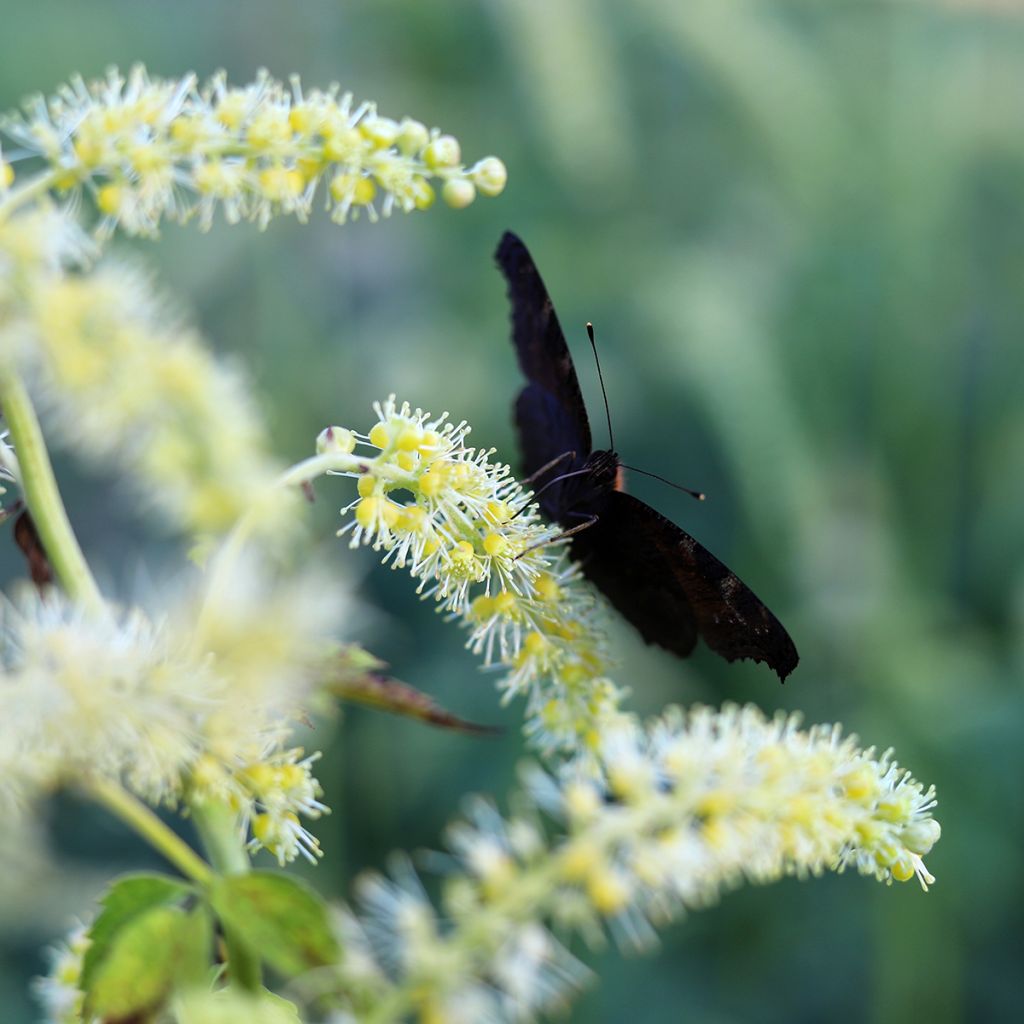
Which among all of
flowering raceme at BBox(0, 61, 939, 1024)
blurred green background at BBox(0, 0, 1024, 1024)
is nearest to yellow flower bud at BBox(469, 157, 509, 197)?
flowering raceme at BBox(0, 61, 939, 1024)

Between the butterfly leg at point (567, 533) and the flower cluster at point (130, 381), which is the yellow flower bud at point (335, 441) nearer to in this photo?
the flower cluster at point (130, 381)

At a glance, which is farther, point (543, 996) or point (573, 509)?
point (573, 509)

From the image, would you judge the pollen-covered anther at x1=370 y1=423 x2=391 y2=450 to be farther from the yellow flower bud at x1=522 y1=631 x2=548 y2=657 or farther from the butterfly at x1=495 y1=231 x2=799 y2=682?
the butterfly at x1=495 y1=231 x2=799 y2=682

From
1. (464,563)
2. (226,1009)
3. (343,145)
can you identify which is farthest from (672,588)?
(226,1009)

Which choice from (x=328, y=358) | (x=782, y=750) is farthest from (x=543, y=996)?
(x=328, y=358)

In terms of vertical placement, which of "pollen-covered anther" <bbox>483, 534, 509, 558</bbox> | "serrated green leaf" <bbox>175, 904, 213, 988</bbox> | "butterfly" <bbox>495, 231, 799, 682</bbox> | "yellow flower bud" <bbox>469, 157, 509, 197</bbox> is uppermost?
"butterfly" <bbox>495, 231, 799, 682</bbox>

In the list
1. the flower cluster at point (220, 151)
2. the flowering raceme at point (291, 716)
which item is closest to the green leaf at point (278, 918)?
the flowering raceme at point (291, 716)

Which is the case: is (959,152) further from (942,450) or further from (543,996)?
(543,996)
